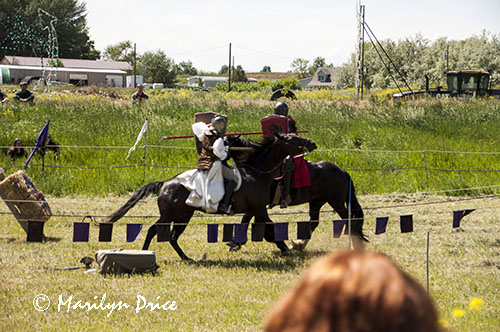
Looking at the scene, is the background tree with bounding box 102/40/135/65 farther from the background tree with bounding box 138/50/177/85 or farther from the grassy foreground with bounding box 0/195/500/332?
the grassy foreground with bounding box 0/195/500/332

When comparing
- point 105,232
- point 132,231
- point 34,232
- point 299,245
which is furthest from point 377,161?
point 34,232

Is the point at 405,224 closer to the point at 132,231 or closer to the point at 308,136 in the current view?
the point at 132,231

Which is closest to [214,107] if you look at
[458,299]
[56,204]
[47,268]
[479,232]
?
[56,204]

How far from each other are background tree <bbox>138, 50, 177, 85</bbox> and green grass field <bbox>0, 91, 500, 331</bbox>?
57120mm

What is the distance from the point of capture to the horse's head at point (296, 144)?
8.47m

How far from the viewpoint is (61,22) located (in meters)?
70.0

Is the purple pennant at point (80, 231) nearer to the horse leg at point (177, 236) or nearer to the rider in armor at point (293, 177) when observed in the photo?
the horse leg at point (177, 236)

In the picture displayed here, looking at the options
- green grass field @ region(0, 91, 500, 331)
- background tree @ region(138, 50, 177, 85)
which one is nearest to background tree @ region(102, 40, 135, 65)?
background tree @ region(138, 50, 177, 85)

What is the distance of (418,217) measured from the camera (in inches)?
450

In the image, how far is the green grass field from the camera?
20.1ft

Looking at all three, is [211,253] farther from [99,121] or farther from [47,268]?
[99,121]

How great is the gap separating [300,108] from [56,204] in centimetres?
972

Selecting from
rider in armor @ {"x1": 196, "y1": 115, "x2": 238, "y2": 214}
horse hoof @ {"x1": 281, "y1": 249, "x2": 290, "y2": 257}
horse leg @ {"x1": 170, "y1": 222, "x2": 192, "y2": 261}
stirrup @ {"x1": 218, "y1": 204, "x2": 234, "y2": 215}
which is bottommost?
horse hoof @ {"x1": 281, "y1": 249, "x2": 290, "y2": 257}

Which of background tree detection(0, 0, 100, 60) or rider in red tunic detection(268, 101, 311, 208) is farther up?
background tree detection(0, 0, 100, 60)
